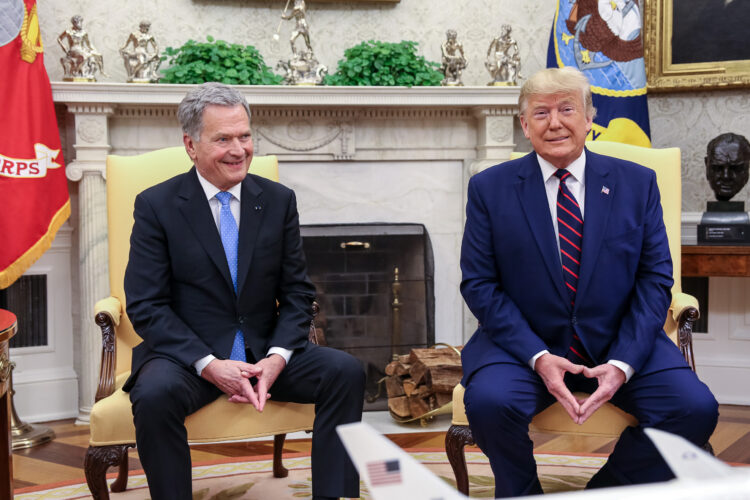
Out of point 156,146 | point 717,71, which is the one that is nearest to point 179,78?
point 156,146

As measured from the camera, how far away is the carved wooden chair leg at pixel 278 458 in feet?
10.0

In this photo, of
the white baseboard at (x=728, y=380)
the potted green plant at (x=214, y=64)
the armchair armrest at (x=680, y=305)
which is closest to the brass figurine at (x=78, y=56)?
the potted green plant at (x=214, y=64)

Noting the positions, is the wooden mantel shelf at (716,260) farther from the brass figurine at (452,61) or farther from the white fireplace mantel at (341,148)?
the brass figurine at (452,61)

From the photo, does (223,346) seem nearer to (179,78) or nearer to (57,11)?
(179,78)

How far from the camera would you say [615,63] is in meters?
4.05

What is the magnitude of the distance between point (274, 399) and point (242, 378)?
155mm

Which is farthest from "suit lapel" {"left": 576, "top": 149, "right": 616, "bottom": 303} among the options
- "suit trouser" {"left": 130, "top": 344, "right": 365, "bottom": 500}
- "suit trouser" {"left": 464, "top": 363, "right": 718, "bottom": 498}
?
"suit trouser" {"left": 130, "top": 344, "right": 365, "bottom": 500}

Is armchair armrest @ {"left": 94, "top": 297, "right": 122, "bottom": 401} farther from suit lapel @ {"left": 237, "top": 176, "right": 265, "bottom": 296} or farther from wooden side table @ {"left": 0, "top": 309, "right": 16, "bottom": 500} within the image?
suit lapel @ {"left": 237, "top": 176, "right": 265, "bottom": 296}

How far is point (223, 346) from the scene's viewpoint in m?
2.43

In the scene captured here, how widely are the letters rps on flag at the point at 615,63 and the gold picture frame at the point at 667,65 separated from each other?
414 mm

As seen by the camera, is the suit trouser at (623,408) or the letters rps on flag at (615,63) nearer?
the suit trouser at (623,408)

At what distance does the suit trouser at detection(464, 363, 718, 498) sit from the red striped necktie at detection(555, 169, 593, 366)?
157 mm

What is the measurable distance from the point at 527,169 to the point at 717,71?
2436mm

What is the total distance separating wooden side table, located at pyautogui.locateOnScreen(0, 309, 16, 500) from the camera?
208cm
